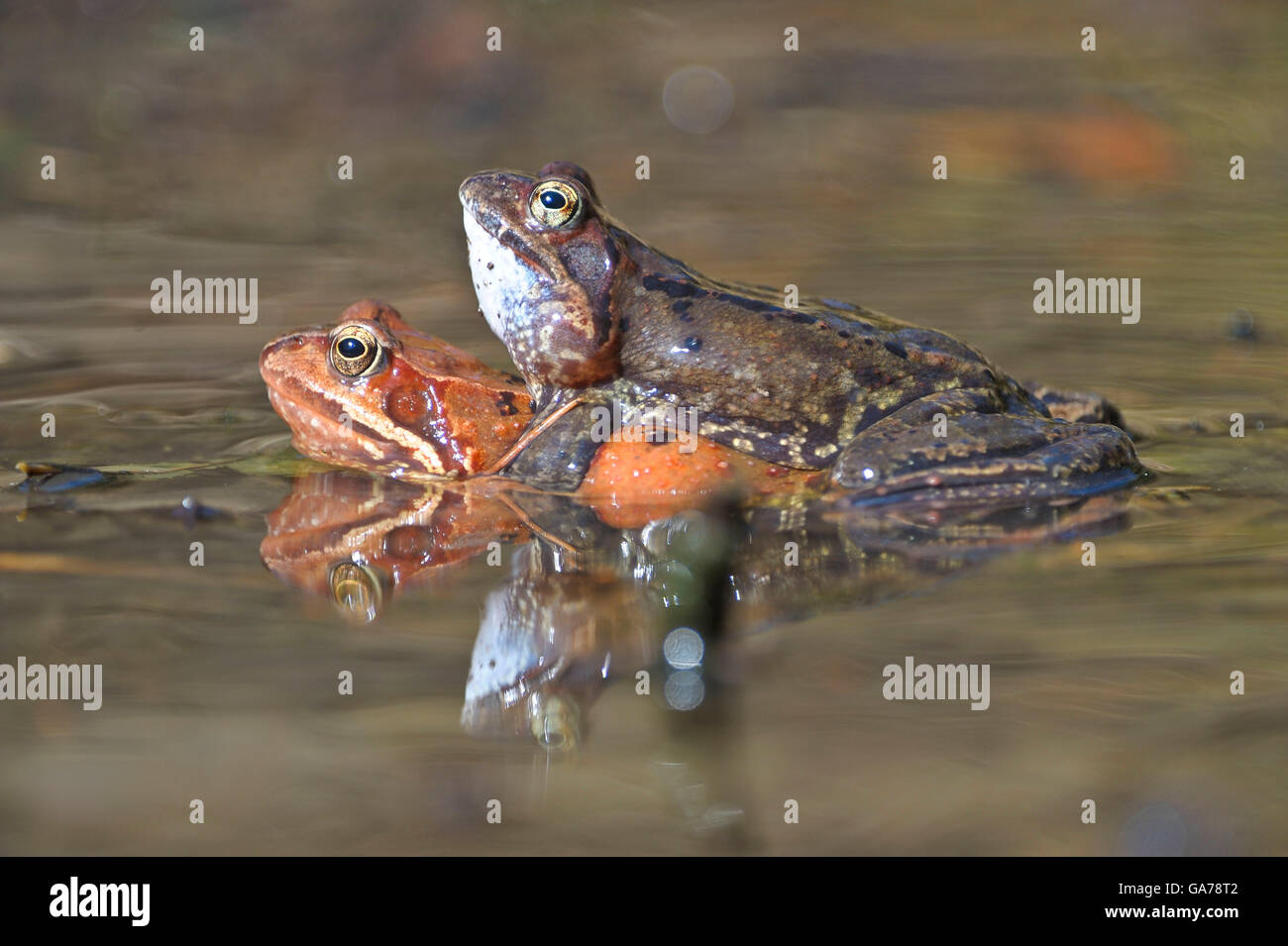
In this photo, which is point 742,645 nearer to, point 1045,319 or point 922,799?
point 922,799

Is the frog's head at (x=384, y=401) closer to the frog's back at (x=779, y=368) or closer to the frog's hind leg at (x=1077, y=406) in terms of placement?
the frog's back at (x=779, y=368)

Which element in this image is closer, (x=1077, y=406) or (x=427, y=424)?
(x=427, y=424)

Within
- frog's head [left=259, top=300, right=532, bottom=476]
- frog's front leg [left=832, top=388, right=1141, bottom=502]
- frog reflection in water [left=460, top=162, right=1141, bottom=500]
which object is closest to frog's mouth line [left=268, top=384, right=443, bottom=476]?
frog's head [left=259, top=300, right=532, bottom=476]

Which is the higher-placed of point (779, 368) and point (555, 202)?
point (555, 202)

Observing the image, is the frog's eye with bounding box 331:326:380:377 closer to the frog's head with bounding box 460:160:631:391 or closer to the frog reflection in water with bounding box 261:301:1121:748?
the frog reflection in water with bounding box 261:301:1121:748

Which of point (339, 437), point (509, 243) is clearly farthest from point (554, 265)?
point (339, 437)

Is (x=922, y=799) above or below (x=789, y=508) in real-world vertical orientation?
below

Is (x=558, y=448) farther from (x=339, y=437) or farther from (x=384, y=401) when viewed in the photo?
(x=339, y=437)
